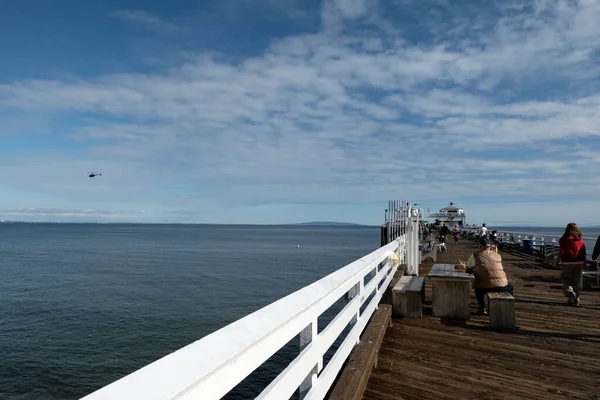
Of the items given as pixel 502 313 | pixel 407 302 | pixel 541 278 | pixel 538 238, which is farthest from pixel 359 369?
pixel 538 238

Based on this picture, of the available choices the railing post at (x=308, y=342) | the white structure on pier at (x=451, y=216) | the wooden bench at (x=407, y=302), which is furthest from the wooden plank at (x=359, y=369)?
the white structure on pier at (x=451, y=216)

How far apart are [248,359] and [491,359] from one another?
→ 4.46 metres

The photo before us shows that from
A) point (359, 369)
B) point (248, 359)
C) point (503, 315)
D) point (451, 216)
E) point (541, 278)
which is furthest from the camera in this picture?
Result: point (451, 216)

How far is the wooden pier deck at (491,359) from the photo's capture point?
4320mm

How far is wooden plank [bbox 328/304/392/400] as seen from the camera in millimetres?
3396

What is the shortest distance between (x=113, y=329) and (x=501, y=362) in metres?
16.5

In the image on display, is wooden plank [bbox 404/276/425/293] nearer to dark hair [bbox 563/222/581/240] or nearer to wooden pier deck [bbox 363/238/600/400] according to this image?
wooden pier deck [bbox 363/238/600/400]

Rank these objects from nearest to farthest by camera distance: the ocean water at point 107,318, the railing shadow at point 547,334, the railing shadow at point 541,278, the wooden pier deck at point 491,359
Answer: the wooden pier deck at point 491,359 → the railing shadow at point 547,334 → the railing shadow at point 541,278 → the ocean water at point 107,318

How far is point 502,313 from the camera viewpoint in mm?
A: 6605

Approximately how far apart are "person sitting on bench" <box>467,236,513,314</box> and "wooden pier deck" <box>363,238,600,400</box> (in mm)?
544

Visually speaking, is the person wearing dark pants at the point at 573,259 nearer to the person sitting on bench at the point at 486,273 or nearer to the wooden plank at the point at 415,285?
the person sitting on bench at the point at 486,273

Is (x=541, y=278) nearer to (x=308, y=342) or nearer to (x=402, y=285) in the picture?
(x=402, y=285)

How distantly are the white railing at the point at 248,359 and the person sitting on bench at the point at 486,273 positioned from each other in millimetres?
4559

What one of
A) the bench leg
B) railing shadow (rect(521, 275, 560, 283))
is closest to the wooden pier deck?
the bench leg
